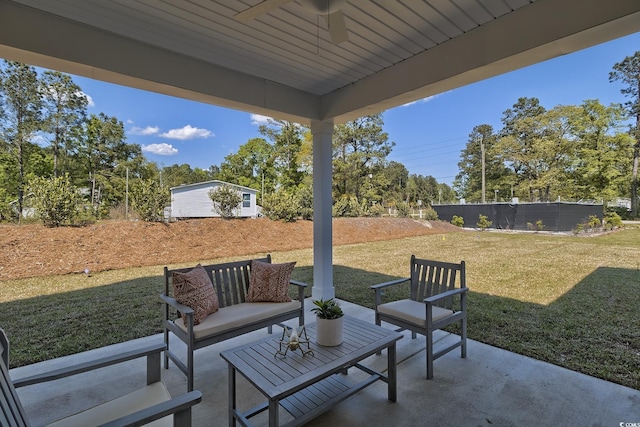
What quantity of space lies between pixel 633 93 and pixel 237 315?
1132 cm

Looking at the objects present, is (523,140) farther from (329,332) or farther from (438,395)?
Result: (329,332)

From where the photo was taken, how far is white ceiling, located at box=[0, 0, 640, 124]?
6.73ft

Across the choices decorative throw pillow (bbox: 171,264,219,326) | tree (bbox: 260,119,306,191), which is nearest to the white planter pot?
decorative throw pillow (bbox: 171,264,219,326)

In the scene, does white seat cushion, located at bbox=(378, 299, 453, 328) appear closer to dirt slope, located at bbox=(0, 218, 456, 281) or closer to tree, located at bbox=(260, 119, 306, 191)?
dirt slope, located at bbox=(0, 218, 456, 281)

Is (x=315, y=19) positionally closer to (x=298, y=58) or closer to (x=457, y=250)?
(x=298, y=58)

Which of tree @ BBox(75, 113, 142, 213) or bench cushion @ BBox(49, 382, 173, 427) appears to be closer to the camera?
bench cushion @ BBox(49, 382, 173, 427)

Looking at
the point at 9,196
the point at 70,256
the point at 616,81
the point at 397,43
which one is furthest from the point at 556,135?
the point at 9,196

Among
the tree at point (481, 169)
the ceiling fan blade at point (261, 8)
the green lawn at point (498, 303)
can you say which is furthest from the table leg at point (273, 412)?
the tree at point (481, 169)

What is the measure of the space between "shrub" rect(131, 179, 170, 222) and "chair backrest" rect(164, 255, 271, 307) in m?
6.85

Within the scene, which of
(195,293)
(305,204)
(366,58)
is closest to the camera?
(195,293)

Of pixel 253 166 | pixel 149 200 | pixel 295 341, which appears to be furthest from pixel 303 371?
pixel 253 166

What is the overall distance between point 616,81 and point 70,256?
51.5 feet

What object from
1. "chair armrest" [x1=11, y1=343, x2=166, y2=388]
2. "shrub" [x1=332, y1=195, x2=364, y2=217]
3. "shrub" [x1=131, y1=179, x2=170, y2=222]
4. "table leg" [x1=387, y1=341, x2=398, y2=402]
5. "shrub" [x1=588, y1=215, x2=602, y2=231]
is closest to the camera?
Answer: "chair armrest" [x1=11, y1=343, x2=166, y2=388]

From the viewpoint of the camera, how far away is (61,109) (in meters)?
12.2
